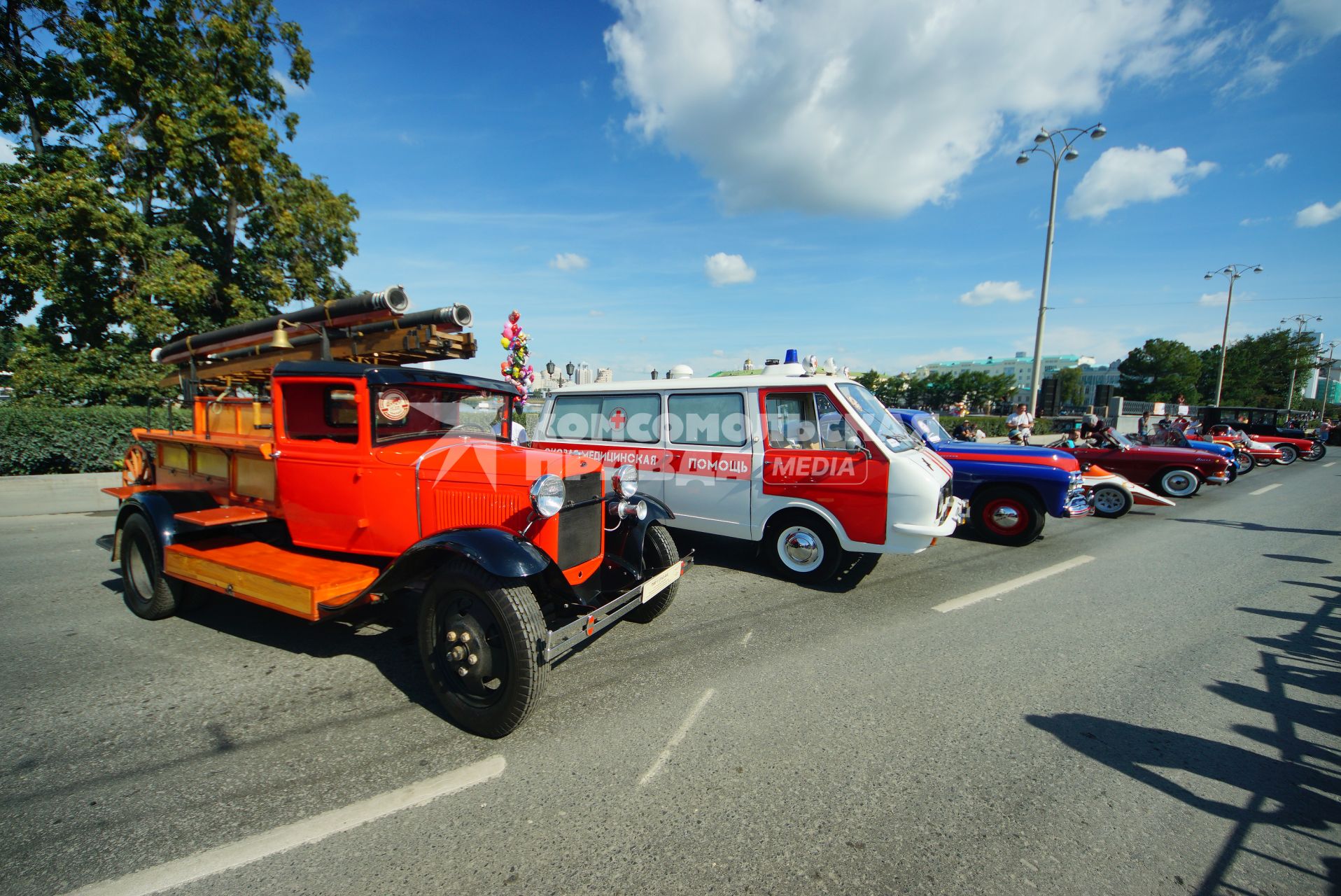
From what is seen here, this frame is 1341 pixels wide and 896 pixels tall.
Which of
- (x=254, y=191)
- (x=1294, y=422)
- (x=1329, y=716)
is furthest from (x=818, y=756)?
(x=1294, y=422)

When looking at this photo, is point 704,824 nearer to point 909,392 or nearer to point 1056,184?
point 1056,184

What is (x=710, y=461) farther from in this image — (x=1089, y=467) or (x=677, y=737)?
(x=1089, y=467)

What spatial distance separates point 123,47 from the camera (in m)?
12.7

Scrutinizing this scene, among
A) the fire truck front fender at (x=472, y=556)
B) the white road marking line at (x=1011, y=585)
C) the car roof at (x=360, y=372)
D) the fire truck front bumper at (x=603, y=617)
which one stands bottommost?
the white road marking line at (x=1011, y=585)

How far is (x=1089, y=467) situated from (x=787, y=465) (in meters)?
8.13

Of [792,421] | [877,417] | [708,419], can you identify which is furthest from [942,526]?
[708,419]

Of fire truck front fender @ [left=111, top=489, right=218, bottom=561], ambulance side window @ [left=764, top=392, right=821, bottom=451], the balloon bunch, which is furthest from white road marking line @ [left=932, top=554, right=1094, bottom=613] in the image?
the balloon bunch

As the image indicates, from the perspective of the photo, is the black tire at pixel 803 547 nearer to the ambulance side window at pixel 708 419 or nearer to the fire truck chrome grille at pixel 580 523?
the ambulance side window at pixel 708 419

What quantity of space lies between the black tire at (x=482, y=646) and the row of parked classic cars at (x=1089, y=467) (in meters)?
7.08

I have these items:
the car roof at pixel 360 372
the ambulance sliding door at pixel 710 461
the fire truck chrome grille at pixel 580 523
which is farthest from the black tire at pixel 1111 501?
the car roof at pixel 360 372

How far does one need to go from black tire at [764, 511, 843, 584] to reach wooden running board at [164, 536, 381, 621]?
386 cm

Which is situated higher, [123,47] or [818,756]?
[123,47]

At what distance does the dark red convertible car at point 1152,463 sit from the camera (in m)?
11.5

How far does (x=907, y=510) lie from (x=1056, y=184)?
16922mm
